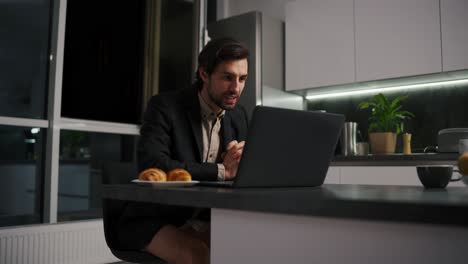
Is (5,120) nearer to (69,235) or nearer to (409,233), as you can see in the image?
(69,235)

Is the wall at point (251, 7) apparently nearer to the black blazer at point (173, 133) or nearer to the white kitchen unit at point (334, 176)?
the white kitchen unit at point (334, 176)

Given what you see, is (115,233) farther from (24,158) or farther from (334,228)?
(24,158)

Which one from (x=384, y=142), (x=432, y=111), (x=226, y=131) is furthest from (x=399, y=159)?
(x=226, y=131)

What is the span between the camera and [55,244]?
2.98m

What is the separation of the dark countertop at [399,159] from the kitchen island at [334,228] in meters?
2.03

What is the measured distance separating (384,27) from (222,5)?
1.94m

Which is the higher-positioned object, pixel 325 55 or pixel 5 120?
pixel 325 55

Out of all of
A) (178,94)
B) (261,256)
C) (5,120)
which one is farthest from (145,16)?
(261,256)

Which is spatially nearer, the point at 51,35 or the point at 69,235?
the point at 69,235

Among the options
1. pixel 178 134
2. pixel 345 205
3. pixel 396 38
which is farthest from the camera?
pixel 396 38

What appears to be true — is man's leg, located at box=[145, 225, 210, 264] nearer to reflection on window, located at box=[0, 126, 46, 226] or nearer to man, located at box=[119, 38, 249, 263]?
man, located at box=[119, 38, 249, 263]

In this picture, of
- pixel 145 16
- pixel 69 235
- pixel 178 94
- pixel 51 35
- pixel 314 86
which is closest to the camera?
pixel 178 94

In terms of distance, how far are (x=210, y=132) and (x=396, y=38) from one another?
1870mm

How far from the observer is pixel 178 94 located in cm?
190
